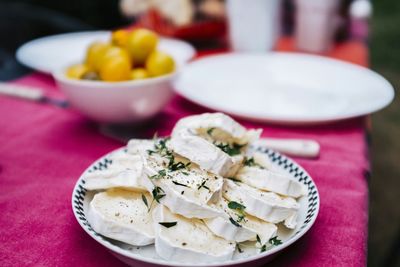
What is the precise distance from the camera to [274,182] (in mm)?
589

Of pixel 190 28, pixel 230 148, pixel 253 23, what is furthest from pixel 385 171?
pixel 230 148

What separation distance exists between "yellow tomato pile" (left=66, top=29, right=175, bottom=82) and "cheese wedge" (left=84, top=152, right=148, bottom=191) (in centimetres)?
33

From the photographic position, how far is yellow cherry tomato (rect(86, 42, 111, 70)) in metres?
0.95

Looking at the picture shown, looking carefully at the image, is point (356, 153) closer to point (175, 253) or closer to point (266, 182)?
point (266, 182)

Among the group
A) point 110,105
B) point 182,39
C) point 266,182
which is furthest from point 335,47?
point 266,182

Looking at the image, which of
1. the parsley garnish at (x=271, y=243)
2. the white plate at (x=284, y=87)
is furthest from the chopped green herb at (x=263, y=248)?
the white plate at (x=284, y=87)

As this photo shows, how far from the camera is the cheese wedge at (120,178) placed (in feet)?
1.86

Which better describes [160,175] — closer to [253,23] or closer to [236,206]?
[236,206]

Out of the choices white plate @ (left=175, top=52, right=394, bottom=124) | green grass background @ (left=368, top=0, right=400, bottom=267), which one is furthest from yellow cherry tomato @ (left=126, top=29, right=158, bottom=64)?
green grass background @ (left=368, top=0, right=400, bottom=267)

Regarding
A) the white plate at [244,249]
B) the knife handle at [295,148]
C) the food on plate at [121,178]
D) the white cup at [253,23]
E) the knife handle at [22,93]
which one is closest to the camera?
the white plate at [244,249]

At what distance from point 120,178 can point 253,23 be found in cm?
117

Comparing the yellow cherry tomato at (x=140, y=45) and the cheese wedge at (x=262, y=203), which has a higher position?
the yellow cherry tomato at (x=140, y=45)

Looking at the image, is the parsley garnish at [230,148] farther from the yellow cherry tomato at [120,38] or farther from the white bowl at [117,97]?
the yellow cherry tomato at [120,38]

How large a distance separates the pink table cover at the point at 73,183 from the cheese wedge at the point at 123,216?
6 centimetres
